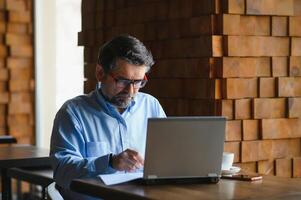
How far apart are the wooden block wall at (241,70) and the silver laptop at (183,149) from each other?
2.47 ft

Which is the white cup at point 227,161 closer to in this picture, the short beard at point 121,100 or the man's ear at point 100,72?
the short beard at point 121,100

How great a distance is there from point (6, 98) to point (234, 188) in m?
4.41

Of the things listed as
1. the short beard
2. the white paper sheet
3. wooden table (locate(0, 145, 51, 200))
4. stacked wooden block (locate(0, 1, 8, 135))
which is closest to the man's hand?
the white paper sheet

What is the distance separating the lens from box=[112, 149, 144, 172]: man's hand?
7.61 feet

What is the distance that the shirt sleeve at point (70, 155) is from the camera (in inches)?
96.1

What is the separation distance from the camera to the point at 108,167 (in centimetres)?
242

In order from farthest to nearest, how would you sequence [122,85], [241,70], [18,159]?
[18,159] < [241,70] < [122,85]

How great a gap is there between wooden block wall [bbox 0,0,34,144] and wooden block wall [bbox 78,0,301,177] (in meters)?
3.14

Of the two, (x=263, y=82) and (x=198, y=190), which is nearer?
(x=198, y=190)

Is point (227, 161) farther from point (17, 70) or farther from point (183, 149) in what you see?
point (17, 70)

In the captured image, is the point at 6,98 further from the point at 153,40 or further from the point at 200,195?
the point at 200,195

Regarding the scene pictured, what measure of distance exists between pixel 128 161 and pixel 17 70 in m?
4.26

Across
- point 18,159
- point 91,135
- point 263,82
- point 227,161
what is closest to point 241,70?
point 263,82

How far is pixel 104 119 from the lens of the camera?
2.68 m
